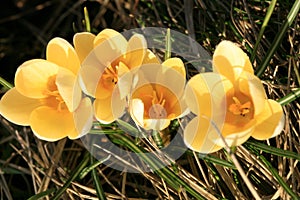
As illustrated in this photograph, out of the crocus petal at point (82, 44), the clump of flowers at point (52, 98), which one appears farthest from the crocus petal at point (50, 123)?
the crocus petal at point (82, 44)

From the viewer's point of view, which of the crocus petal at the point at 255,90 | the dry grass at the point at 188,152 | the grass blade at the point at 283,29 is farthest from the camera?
the dry grass at the point at 188,152

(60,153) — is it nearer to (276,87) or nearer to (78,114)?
(78,114)

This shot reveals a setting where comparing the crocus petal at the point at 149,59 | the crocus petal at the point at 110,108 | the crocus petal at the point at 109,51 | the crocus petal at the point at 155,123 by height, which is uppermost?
the crocus petal at the point at 109,51

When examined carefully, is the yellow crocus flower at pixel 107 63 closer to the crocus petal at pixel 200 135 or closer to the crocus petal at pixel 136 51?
the crocus petal at pixel 136 51

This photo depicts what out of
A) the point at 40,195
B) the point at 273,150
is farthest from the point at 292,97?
the point at 40,195

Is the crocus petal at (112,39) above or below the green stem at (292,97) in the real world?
above

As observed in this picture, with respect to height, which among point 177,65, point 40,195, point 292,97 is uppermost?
point 177,65

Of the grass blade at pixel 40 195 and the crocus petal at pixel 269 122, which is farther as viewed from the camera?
the grass blade at pixel 40 195

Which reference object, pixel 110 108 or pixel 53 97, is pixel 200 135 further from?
pixel 53 97
